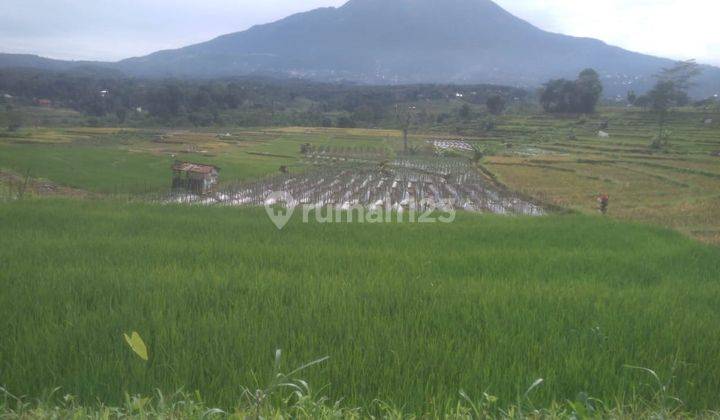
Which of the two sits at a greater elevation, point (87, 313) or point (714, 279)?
point (87, 313)

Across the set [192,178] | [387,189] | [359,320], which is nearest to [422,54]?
[387,189]

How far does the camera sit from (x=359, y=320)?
2742 mm

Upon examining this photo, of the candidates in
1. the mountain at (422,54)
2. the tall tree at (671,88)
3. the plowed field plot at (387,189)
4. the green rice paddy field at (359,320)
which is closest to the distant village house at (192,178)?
the plowed field plot at (387,189)

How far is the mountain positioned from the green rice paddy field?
130 meters

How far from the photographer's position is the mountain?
14362 centimetres

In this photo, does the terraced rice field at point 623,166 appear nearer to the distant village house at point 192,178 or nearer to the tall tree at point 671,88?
the tall tree at point 671,88

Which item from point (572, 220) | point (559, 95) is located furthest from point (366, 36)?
point (572, 220)

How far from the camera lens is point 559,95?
41.0 meters

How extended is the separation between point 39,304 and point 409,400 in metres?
2.09

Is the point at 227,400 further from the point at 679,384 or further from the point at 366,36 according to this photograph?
the point at 366,36

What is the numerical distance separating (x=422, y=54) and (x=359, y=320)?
569ft

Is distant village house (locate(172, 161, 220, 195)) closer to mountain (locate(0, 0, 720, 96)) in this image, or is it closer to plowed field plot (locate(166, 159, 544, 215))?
plowed field plot (locate(166, 159, 544, 215))

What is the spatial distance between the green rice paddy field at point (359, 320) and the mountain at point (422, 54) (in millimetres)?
129781

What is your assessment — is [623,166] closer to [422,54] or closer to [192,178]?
[192,178]
